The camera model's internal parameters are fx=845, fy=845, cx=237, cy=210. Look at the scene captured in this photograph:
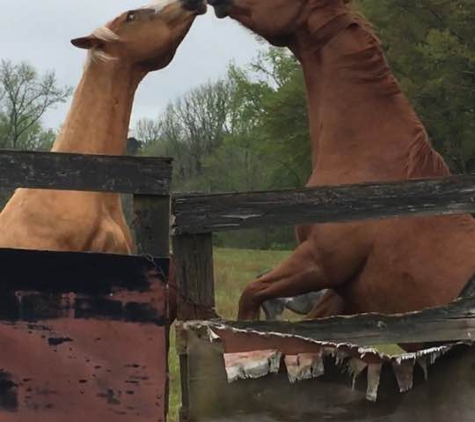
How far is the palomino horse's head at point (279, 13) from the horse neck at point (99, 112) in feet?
2.62

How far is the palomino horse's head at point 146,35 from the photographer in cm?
540

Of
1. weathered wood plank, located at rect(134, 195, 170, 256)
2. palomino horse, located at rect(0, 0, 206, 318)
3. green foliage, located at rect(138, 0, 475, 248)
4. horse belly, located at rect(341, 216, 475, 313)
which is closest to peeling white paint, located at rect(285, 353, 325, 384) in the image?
weathered wood plank, located at rect(134, 195, 170, 256)

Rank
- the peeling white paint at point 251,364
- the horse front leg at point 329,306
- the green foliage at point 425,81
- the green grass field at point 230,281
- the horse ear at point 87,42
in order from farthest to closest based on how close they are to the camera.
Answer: the green foliage at point 425,81, the green grass field at point 230,281, the horse ear at point 87,42, the horse front leg at point 329,306, the peeling white paint at point 251,364

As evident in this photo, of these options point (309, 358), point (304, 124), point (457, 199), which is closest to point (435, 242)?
point (457, 199)

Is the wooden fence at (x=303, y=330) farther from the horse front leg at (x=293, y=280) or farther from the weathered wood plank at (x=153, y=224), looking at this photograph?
the horse front leg at (x=293, y=280)

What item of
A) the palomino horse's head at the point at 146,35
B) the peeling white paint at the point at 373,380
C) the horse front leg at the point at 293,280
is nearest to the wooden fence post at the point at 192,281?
the peeling white paint at the point at 373,380

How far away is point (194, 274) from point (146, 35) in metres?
2.45

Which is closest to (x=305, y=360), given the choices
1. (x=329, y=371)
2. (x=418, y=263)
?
(x=329, y=371)

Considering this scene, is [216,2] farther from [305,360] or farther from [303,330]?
[305,360]

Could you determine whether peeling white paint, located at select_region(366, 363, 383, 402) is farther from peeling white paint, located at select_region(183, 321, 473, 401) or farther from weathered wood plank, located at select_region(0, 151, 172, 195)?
weathered wood plank, located at select_region(0, 151, 172, 195)

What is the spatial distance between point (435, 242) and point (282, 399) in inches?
59.6

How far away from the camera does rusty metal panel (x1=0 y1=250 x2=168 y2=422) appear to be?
3.52 meters

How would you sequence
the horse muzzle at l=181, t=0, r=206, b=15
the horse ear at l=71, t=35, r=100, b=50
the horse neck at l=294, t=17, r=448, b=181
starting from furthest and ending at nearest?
the horse muzzle at l=181, t=0, r=206, b=15
the horse ear at l=71, t=35, r=100, b=50
the horse neck at l=294, t=17, r=448, b=181

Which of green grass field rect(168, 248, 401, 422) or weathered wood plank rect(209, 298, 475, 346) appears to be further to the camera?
green grass field rect(168, 248, 401, 422)
